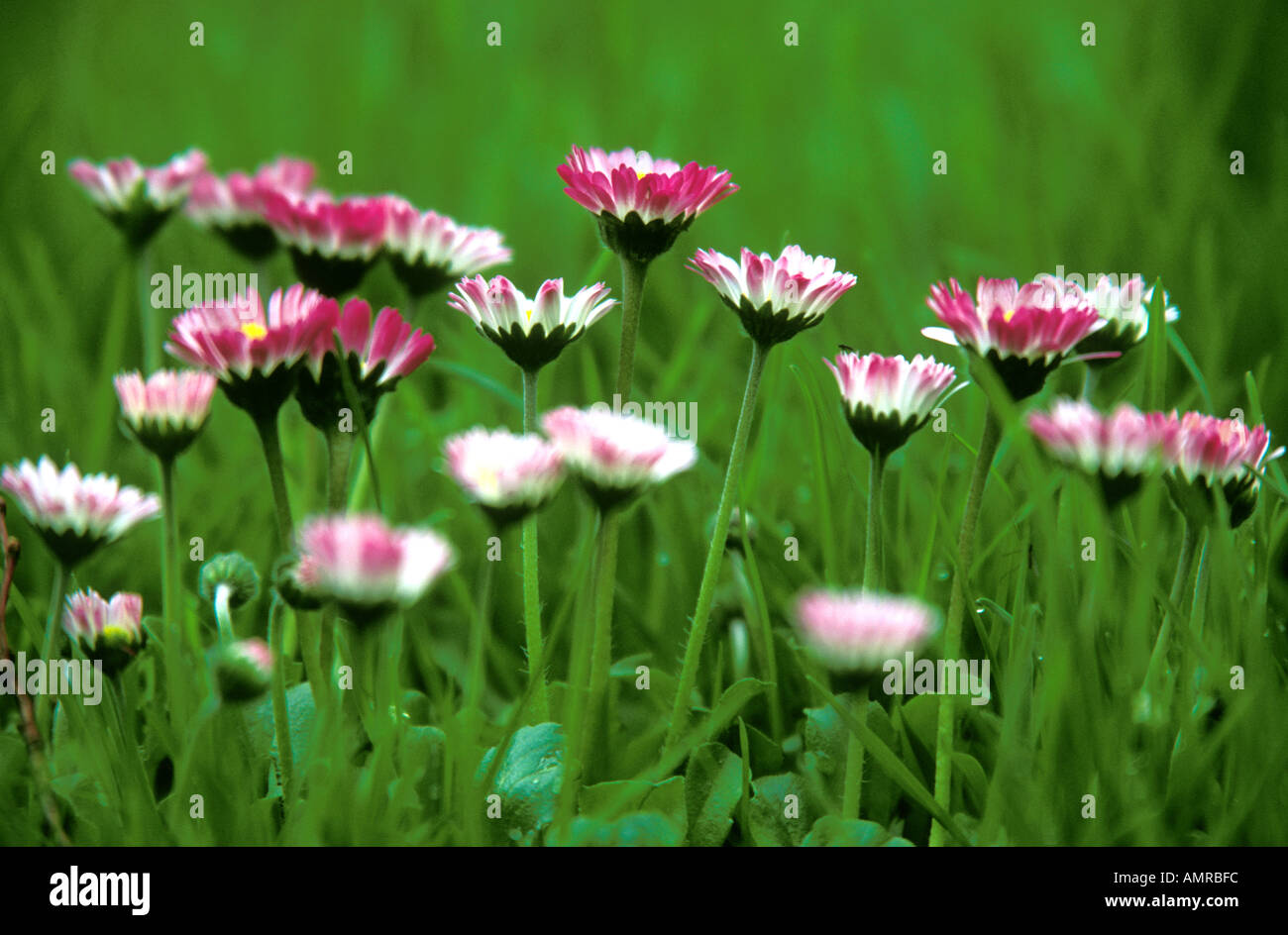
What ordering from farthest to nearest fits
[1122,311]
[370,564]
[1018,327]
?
1. [1122,311]
2. [1018,327]
3. [370,564]

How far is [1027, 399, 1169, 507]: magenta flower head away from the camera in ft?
1.86

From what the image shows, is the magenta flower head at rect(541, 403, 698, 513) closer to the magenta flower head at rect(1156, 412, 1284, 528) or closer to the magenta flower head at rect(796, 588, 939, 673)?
the magenta flower head at rect(796, 588, 939, 673)

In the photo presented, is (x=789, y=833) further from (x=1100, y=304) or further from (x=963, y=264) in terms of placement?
(x=963, y=264)

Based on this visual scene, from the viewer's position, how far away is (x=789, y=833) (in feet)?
2.11

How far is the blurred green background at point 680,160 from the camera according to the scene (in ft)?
3.19

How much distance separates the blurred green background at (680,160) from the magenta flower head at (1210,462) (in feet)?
0.49

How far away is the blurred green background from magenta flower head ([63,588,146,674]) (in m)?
0.22

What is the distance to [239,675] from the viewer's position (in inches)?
21.7

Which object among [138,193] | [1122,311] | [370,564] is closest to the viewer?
[370,564]

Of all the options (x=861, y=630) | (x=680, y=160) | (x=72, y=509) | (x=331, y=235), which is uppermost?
(x=680, y=160)

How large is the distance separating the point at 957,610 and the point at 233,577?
404mm

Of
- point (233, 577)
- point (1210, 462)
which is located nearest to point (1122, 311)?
point (1210, 462)

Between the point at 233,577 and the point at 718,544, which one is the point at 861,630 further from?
the point at 233,577

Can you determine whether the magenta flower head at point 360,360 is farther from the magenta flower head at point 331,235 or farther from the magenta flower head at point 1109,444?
the magenta flower head at point 1109,444
